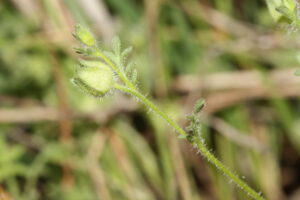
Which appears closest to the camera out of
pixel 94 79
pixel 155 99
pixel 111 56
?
pixel 94 79

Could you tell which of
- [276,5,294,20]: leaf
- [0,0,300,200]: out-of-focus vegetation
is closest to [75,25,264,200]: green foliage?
[276,5,294,20]: leaf

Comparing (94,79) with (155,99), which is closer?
(94,79)

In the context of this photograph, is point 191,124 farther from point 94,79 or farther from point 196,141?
point 94,79

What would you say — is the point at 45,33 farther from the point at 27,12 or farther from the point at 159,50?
the point at 159,50

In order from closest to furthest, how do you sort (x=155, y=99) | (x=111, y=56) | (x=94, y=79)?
(x=94, y=79) → (x=111, y=56) → (x=155, y=99)

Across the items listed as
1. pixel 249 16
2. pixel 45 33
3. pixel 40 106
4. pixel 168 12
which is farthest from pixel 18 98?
pixel 249 16

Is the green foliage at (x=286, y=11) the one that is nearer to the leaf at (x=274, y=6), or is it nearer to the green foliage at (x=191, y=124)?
the leaf at (x=274, y=6)

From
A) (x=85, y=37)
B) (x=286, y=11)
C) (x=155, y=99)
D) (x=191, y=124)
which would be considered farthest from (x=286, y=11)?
(x=155, y=99)
